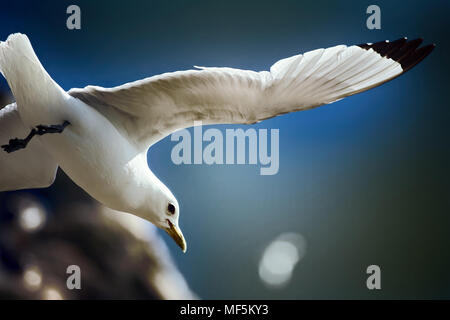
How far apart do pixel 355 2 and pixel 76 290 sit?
1.37 meters

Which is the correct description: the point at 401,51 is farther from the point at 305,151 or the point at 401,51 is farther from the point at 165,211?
the point at 165,211

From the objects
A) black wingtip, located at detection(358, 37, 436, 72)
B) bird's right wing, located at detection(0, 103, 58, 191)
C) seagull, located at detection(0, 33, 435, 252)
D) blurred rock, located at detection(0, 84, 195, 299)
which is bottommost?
blurred rock, located at detection(0, 84, 195, 299)

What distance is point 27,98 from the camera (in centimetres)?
128

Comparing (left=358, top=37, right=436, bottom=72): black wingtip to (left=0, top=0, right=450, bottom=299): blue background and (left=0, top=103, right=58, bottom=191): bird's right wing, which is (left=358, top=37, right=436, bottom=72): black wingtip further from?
(left=0, top=103, right=58, bottom=191): bird's right wing

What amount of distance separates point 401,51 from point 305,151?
1.45ft

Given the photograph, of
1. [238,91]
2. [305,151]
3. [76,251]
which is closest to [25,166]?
[76,251]

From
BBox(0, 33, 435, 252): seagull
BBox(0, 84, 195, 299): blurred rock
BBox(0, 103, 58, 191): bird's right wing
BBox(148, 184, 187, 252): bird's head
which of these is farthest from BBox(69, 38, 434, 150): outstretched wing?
BBox(0, 84, 195, 299): blurred rock

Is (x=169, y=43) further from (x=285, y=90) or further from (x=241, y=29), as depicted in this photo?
(x=285, y=90)

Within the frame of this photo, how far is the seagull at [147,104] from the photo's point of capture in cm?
127

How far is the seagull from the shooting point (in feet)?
4.15

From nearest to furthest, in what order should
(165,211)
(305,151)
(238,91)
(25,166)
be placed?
(238,91) → (165,211) → (25,166) → (305,151)

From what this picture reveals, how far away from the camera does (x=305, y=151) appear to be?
1733mm

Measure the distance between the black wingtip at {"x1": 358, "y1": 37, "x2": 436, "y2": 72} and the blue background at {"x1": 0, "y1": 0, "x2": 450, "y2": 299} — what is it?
0.78 feet

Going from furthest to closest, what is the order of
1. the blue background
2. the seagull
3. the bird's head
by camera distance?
the blue background → the bird's head → the seagull
